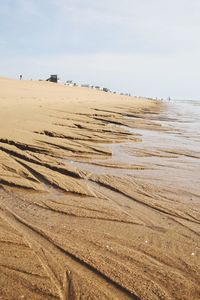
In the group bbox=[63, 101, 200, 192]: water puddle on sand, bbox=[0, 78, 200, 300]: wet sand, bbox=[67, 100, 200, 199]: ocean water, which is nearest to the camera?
bbox=[0, 78, 200, 300]: wet sand

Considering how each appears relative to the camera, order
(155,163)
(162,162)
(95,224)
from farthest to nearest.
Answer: (162,162), (155,163), (95,224)

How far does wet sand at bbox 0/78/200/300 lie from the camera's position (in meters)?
2.67

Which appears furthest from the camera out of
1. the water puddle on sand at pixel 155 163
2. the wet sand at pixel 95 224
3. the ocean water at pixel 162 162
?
the water puddle on sand at pixel 155 163

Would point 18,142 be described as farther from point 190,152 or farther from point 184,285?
point 184,285

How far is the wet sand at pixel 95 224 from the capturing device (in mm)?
2670

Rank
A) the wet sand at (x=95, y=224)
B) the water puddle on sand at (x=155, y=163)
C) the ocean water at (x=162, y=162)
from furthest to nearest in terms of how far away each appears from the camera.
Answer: the water puddle on sand at (x=155, y=163) < the ocean water at (x=162, y=162) < the wet sand at (x=95, y=224)

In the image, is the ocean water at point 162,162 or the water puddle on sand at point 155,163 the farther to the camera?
the water puddle on sand at point 155,163

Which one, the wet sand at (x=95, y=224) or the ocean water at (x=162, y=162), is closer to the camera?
the wet sand at (x=95, y=224)

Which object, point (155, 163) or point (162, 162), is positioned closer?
point (155, 163)

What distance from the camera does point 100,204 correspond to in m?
4.32

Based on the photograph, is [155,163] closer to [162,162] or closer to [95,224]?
[162,162]

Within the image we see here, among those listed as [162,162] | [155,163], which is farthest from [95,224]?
[162,162]

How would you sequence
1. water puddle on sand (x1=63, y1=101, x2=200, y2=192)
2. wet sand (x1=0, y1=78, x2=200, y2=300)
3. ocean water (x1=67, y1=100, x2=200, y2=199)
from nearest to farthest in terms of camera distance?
wet sand (x1=0, y1=78, x2=200, y2=300) → ocean water (x1=67, y1=100, x2=200, y2=199) → water puddle on sand (x1=63, y1=101, x2=200, y2=192)

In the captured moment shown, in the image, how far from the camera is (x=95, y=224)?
3.74 metres
